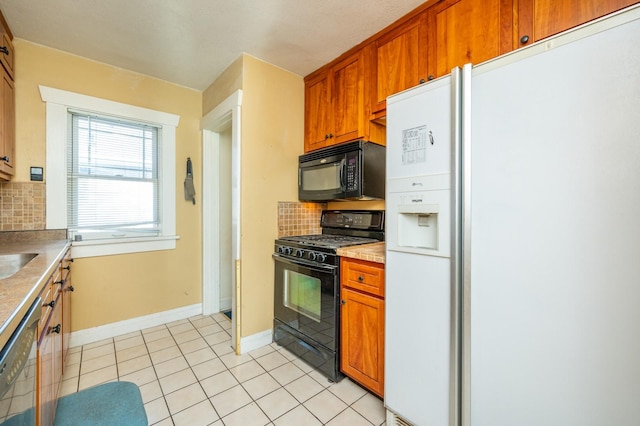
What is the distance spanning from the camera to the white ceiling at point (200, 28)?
1.73 meters

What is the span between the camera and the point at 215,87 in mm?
2725

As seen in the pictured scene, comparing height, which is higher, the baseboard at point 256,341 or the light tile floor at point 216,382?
the baseboard at point 256,341

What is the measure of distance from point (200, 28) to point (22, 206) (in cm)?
197

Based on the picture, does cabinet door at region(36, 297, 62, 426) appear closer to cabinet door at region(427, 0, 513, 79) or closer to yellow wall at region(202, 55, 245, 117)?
yellow wall at region(202, 55, 245, 117)

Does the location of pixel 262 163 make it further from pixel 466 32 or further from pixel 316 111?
pixel 466 32

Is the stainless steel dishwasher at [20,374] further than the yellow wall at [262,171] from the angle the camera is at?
No

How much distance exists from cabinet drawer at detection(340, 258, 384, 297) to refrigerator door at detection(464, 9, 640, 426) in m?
0.54

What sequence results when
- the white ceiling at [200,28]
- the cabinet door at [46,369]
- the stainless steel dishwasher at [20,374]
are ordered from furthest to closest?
the white ceiling at [200,28]
the cabinet door at [46,369]
the stainless steel dishwasher at [20,374]

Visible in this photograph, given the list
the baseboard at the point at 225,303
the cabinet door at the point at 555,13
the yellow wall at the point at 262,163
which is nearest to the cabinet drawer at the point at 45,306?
the yellow wall at the point at 262,163

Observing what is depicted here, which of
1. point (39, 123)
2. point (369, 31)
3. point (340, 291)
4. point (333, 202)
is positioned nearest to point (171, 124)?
point (39, 123)

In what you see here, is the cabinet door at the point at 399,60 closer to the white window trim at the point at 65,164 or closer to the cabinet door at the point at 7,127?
the white window trim at the point at 65,164

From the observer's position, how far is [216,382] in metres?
1.86

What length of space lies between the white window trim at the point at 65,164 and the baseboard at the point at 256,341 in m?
1.32

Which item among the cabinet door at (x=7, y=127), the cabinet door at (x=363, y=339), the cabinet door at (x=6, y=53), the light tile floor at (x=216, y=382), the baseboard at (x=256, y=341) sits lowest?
the light tile floor at (x=216, y=382)
